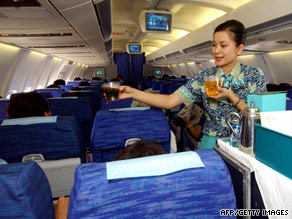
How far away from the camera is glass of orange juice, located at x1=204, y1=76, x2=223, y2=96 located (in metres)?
1.40

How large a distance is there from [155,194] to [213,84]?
2.96 ft

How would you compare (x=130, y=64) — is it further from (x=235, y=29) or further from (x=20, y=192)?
(x=20, y=192)

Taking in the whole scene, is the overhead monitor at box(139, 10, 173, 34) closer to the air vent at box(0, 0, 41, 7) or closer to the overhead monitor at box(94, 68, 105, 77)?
the air vent at box(0, 0, 41, 7)

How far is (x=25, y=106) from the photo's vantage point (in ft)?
6.80

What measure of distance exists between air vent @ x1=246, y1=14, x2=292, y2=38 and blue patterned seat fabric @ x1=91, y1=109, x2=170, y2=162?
9.24ft

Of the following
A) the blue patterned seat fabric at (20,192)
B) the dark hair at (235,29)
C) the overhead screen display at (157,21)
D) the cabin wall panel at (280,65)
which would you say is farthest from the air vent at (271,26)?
the blue patterned seat fabric at (20,192)

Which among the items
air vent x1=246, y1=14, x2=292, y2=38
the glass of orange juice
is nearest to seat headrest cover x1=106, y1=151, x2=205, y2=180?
the glass of orange juice

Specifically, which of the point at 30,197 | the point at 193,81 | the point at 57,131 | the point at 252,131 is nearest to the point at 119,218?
the point at 30,197

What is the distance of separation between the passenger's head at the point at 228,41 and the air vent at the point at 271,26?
235 cm

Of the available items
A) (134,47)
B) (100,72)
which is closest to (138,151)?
(134,47)

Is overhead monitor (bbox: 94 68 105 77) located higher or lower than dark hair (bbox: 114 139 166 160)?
higher

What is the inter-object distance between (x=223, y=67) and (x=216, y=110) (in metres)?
0.33

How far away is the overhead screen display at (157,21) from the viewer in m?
6.25

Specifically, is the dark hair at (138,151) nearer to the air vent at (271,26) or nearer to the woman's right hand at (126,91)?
the woman's right hand at (126,91)
